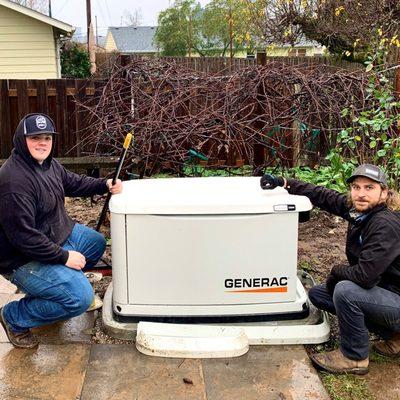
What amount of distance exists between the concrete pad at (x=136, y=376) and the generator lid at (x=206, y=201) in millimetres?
813

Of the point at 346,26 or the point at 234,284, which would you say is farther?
the point at 346,26

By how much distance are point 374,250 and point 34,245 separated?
1.78 meters

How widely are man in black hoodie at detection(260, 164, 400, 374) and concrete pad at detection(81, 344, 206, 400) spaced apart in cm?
71

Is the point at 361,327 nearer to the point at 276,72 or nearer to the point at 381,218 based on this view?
the point at 381,218

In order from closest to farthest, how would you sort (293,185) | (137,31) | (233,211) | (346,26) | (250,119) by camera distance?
1. (233,211)
2. (293,185)
3. (250,119)
4. (346,26)
5. (137,31)

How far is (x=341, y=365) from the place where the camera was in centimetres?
276

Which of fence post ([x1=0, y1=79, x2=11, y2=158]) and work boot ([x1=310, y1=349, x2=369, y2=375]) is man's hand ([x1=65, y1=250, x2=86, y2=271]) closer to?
work boot ([x1=310, y1=349, x2=369, y2=375])

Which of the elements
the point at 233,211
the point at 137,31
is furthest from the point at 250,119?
the point at 137,31

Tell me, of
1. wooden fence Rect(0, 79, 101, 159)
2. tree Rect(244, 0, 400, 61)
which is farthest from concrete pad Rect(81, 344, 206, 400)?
tree Rect(244, 0, 400, 61)

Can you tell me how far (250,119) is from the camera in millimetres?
4750

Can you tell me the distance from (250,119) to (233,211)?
211cm

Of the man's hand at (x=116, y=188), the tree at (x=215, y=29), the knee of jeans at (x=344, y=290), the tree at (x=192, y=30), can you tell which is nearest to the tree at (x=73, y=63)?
the tree at (x=215, y=29)

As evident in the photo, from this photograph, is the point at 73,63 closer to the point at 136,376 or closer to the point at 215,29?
the point at 215,29

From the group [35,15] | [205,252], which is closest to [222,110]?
[205,252]
